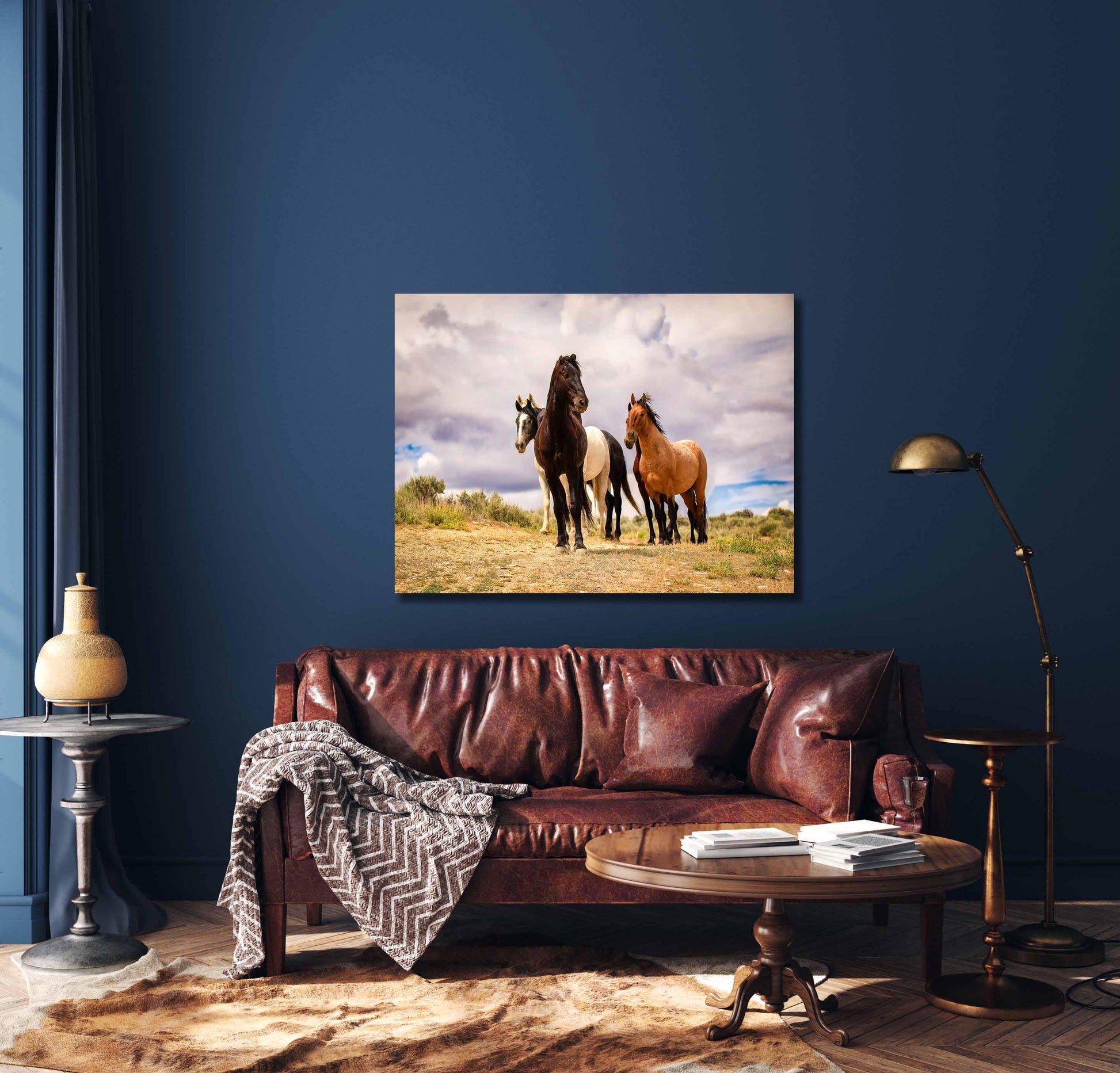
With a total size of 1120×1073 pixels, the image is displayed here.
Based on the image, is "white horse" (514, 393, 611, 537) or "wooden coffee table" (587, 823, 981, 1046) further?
"white horse" (514, 393, 611, 537)

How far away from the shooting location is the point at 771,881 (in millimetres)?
2582

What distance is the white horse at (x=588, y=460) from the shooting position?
451 centimetres

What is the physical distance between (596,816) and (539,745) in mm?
565

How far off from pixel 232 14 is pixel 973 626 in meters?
3.57

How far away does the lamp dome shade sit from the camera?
11.8ft

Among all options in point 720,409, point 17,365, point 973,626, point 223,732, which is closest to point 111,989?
point 223,732

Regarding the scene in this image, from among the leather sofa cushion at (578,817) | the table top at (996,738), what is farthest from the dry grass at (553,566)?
the table top at (996,738)

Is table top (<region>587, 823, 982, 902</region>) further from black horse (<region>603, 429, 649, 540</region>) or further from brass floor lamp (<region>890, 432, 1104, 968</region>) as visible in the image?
black horse (<region>603, 429, 649, 540</region>)

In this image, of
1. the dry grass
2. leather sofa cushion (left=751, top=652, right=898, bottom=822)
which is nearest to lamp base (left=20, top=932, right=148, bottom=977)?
the dry grass

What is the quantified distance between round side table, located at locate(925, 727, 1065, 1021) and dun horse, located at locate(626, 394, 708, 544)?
147 centimetres

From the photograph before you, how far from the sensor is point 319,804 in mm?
3377

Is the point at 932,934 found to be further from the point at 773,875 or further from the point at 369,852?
the point at 369,852

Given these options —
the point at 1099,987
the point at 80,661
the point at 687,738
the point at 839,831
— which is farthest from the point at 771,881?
the point at 80,661

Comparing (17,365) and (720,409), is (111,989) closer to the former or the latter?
(17,365)
